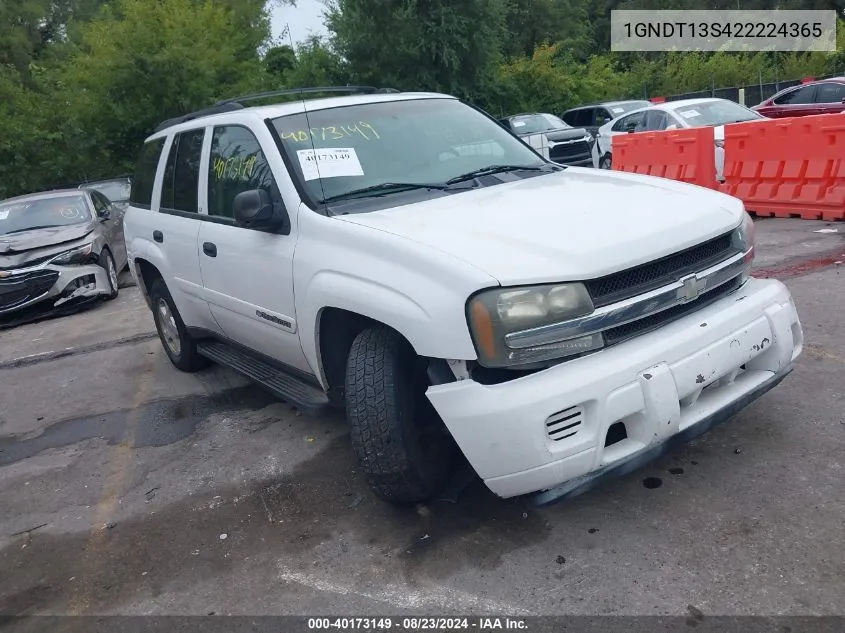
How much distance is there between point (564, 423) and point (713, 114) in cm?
1082

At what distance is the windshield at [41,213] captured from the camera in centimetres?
989

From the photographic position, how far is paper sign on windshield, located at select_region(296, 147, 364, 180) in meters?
3.81

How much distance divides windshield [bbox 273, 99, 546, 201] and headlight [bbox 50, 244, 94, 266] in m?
6.37

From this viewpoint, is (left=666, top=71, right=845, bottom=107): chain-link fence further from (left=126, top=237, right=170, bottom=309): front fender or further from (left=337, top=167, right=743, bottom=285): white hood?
(left=337, top=167, right=743, bottom=285): white hood

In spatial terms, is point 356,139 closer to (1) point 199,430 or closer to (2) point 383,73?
(1) point 199,430

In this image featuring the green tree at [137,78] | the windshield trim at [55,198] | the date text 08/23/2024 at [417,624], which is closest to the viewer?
the date text 08/23/2024 at [417,624]

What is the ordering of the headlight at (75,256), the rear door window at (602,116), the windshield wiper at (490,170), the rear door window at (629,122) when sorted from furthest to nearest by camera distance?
the rear door window at (602,116)
the rear door window at (629,122)
the headlight at (75,256)
the windshield wiper at (490,170)

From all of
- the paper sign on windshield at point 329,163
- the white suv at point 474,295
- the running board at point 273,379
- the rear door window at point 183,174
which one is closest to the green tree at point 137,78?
the rear door window at point 183,174

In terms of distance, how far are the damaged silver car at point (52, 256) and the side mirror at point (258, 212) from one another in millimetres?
6587

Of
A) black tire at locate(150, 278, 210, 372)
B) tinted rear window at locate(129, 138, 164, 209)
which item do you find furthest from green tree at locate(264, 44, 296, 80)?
black tire at locate(150, 278, 210, 372)

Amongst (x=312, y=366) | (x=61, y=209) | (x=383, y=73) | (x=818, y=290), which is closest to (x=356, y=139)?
(x=312, y=366)

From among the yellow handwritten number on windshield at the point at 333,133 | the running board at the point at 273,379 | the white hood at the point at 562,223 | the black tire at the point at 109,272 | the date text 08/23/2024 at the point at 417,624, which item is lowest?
the black tire at the point at 109,272

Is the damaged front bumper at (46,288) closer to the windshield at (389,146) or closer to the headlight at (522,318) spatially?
the windshield at (389,146)

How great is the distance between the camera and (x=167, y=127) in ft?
18.4
